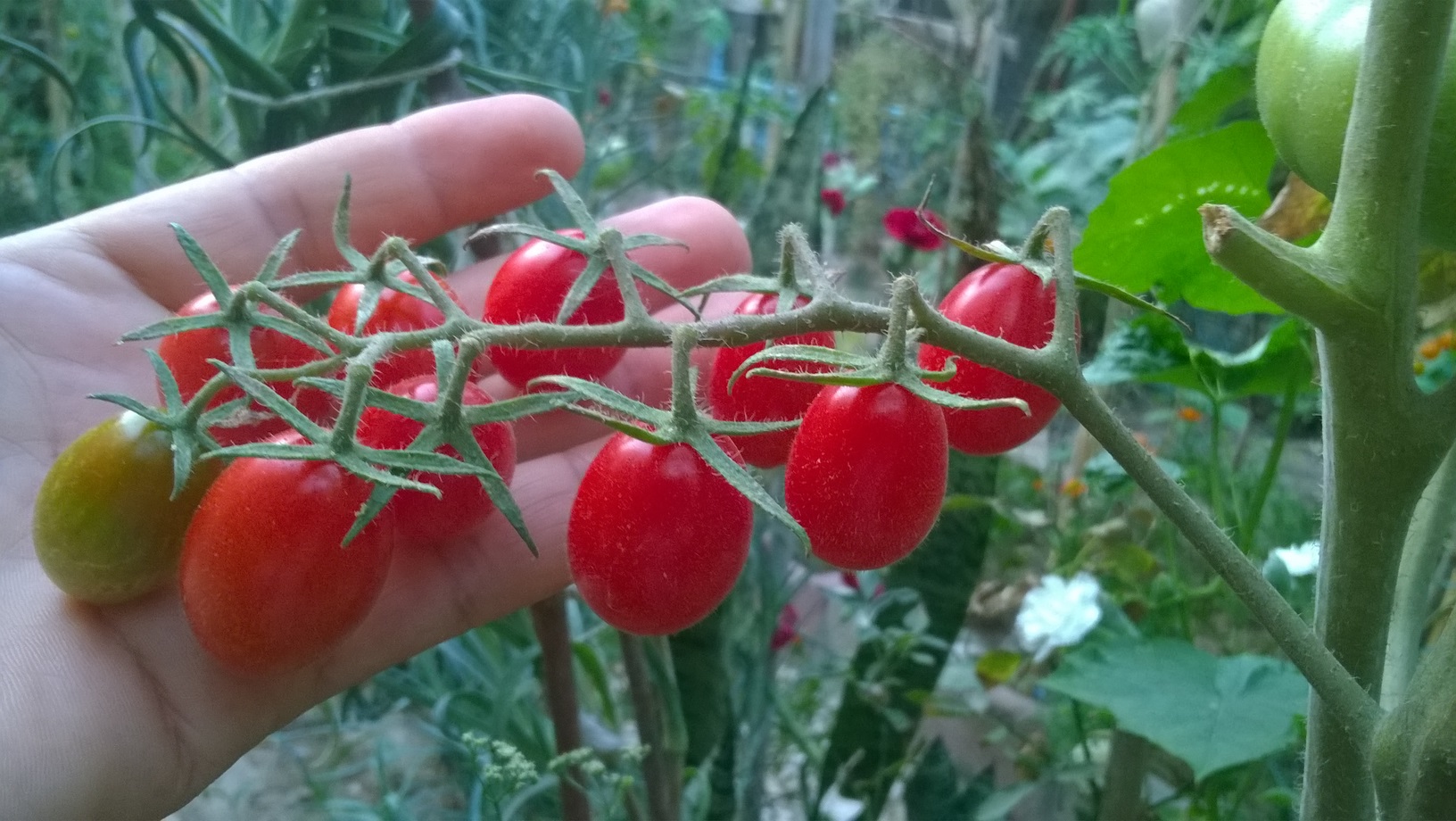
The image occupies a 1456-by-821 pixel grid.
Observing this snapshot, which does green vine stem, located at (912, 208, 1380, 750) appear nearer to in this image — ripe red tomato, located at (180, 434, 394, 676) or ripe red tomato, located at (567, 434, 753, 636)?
ripe red tomato, located at (567, 434, 753, 636)

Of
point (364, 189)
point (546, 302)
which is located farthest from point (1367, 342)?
point (364, 189)

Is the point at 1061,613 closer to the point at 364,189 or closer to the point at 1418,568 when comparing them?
the point at 1418,568

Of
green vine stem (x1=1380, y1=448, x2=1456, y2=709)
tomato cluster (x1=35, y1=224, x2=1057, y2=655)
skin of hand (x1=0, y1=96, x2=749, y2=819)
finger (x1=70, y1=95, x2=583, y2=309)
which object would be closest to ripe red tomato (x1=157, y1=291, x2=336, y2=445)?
tomato cluster (x1=35, y1=224, x2=1057, y2=655)

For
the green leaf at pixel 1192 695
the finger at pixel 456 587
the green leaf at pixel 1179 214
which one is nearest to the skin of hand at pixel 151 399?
the finger at pixel 456 587

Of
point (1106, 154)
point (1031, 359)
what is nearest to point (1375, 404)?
point (1031, 359)

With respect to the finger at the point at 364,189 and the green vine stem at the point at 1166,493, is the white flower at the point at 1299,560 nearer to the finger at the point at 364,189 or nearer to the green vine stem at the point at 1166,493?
the green vine stem at the point at 1166,493

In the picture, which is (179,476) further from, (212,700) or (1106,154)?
(1106,154)
